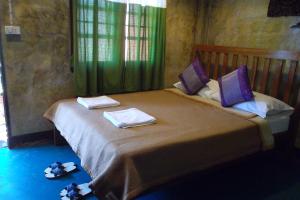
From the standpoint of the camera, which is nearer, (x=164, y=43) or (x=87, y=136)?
(x=87, y=136)

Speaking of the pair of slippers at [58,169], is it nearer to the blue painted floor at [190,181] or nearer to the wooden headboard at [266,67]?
the blue painted floor at [190,181]

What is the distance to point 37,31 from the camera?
278cm

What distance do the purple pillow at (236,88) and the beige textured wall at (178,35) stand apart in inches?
46.6

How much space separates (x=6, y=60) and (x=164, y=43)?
202 centimetres

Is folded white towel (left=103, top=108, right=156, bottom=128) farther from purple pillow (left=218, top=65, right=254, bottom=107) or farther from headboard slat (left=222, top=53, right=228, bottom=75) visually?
headboard slat (left=222, top=53, right=228, bottom=75)

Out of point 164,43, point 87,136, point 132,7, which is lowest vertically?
point 87,136

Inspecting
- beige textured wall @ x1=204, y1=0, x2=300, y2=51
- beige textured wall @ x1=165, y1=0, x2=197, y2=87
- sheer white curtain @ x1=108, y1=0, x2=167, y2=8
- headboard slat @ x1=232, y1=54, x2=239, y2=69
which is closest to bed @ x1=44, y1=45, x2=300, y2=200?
headboard slat @ x1=232, y1=54, x2=239, y2=69

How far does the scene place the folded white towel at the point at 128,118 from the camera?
6.77 ft

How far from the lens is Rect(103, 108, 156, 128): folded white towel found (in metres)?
2.06

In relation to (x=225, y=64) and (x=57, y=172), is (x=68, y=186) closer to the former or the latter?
(x=57, y=172)

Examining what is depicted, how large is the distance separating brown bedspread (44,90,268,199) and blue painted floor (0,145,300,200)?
0.22 meters

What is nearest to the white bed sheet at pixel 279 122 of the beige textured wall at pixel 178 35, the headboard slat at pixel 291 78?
the headboard slat at pixel 291 78

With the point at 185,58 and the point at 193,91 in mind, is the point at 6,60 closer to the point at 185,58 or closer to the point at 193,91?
the point at 193,91

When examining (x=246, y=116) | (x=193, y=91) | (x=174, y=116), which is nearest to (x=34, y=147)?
(x=174, y=116)
